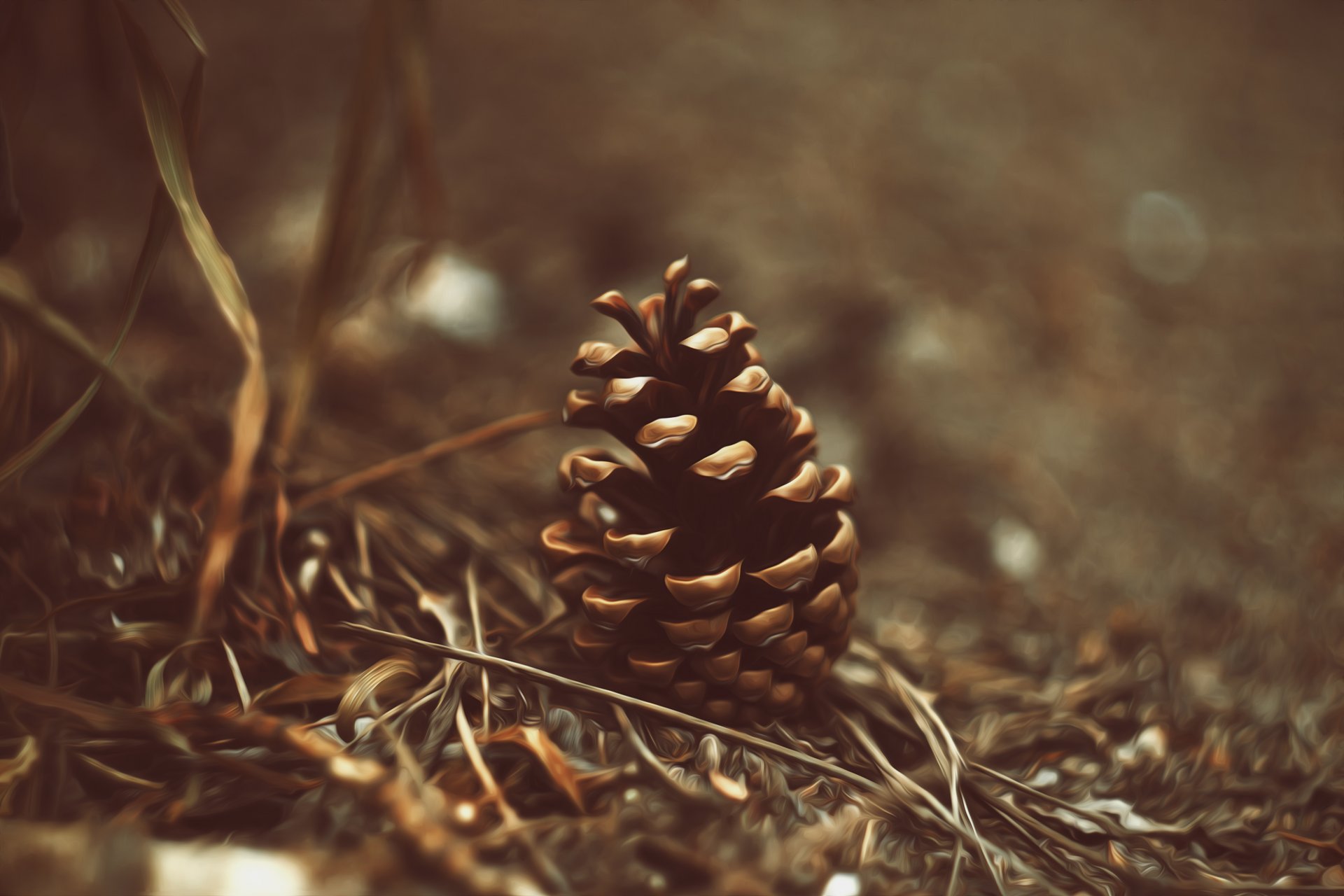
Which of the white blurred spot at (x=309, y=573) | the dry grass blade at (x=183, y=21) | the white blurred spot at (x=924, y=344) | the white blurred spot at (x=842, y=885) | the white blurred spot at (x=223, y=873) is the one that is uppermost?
the dry grass blade at (x=183, y=21)

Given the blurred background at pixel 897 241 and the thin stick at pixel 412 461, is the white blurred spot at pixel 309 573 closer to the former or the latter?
the thin stick at pixel 412 461

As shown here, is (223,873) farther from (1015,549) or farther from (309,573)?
(1015,549)

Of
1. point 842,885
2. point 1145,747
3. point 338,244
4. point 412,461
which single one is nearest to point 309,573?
point 412,461

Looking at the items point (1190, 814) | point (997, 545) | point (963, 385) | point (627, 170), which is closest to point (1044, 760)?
point (1190, 814)

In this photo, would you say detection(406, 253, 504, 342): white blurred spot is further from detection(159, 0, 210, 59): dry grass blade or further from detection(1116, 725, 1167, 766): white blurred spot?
detection(1116, 725, 1167, 766): white blurred spot

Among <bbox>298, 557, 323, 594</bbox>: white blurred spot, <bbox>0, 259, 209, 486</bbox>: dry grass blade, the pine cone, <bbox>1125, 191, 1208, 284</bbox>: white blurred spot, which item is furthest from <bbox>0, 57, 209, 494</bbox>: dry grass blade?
<bbox>1125, 191, 1208, 284</bbox>: white blurred spot

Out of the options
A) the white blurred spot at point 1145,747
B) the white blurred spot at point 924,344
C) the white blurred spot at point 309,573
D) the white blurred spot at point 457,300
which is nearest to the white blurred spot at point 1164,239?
the white blurred spot at point 924,344
